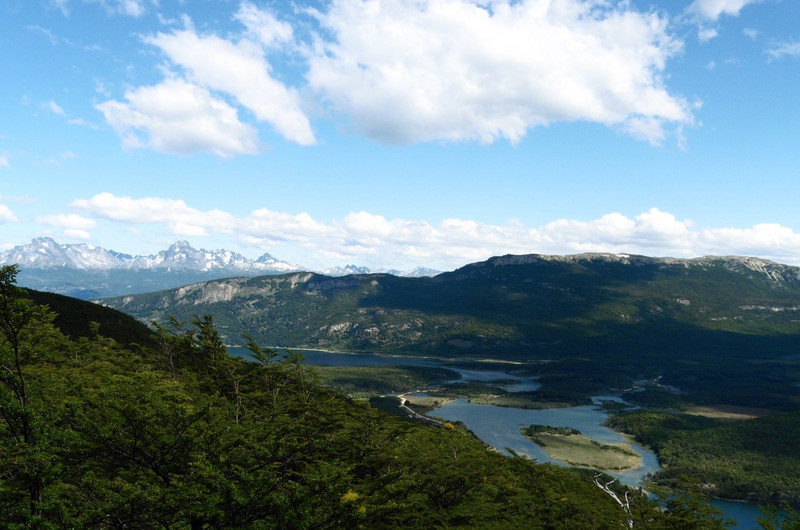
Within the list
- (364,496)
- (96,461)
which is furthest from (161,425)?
(364,496)

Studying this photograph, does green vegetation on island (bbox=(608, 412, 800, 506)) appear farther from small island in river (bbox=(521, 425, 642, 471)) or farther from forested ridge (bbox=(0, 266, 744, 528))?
forested ridge (bbox=(0, 266, 744, 528))

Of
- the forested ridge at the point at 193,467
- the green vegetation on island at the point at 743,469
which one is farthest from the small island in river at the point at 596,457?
the forested ridge at the point at 193,467

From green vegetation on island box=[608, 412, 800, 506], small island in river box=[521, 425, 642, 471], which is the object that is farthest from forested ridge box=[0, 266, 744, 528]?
small island in river box=[521, 425, 642, 471]

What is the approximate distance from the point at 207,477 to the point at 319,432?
1498 cm

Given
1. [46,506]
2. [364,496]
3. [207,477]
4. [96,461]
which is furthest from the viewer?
[364,496]

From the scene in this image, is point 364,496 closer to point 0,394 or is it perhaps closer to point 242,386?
point 0,394

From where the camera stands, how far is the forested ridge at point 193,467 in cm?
2394

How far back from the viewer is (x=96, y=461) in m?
29.5

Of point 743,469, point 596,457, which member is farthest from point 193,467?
point 743,469

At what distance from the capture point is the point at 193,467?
92.7 ft

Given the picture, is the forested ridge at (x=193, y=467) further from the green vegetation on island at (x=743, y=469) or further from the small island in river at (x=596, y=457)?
the small island in river at (x=596, y=457)

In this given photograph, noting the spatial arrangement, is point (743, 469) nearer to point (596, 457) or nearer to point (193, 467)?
point (596, 457)

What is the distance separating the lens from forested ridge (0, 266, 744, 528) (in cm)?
2394

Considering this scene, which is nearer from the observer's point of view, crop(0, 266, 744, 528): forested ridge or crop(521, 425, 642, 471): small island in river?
crop(0, 266, 744, 528): forested ridge
